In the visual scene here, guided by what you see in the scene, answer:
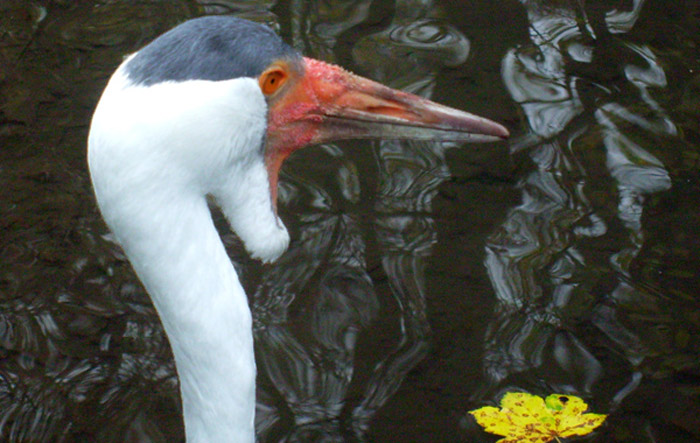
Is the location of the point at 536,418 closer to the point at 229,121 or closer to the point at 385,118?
the point at 385,118

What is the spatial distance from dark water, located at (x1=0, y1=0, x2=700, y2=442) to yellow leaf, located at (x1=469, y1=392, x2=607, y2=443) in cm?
8

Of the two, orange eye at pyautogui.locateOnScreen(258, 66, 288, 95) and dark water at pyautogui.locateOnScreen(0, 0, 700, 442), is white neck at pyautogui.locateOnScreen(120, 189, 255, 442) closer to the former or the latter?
orange eye at pyautogui.locateOnScreen(258, 66, 288, 95)

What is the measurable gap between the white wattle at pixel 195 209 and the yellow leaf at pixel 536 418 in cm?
149

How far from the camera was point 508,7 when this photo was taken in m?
6.55

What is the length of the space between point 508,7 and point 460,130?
369 cm

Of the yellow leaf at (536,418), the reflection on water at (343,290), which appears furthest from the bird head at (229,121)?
the yellow leaf at (536,418)

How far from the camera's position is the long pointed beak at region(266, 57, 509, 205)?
3.02m

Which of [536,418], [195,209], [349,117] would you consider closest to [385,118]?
[349,117]

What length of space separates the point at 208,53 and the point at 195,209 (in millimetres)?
453

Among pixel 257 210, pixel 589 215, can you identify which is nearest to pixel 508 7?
pixel 589 215

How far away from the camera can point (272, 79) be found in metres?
2.85

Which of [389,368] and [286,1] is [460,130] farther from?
[286,1]

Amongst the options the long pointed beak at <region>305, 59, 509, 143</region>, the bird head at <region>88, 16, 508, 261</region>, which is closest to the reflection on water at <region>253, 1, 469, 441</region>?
the bird head at <region>88, 16, 508, 261</region>

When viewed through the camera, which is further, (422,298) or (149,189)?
(422,298)
